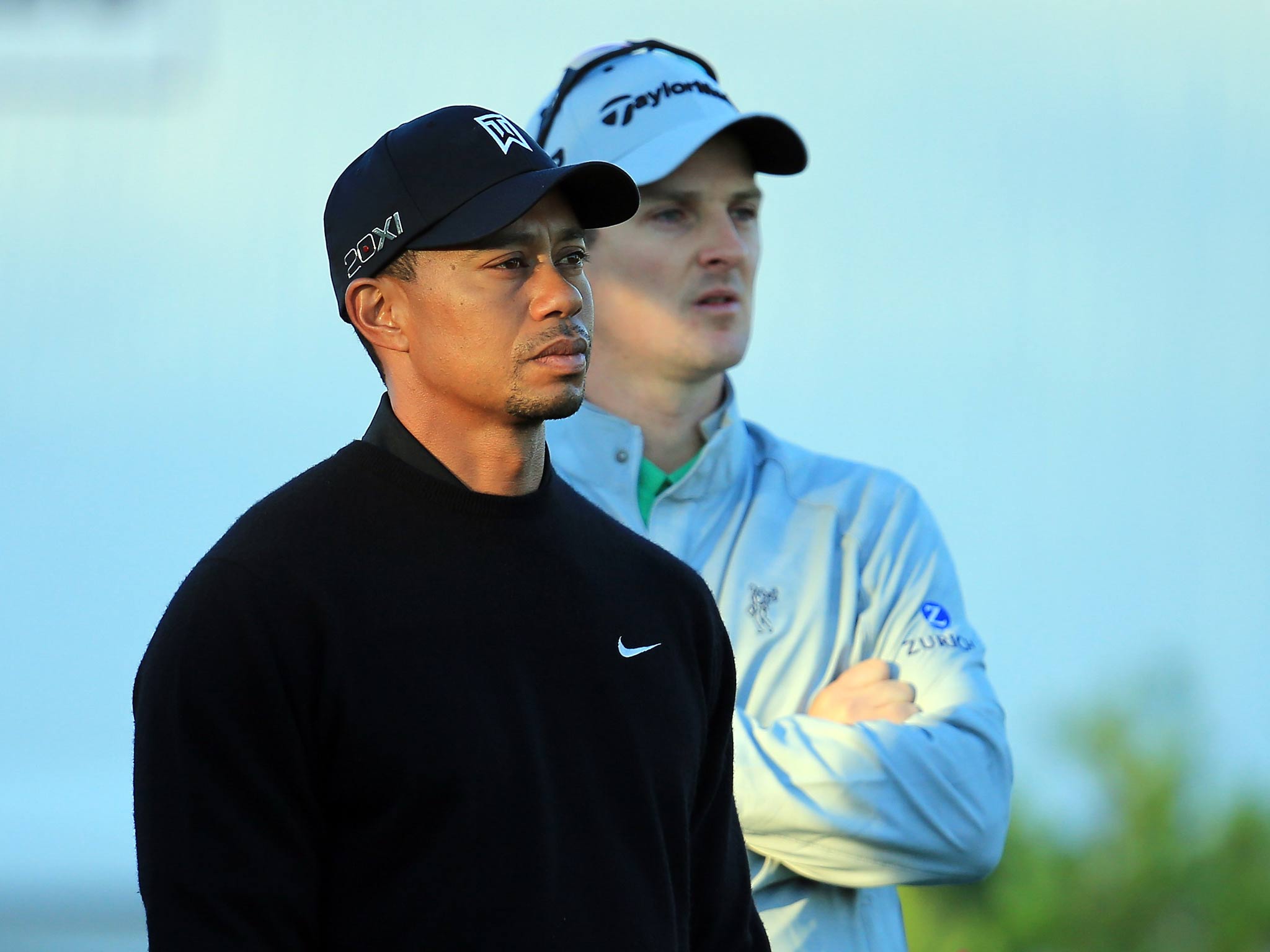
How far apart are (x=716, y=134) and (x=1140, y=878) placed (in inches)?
110

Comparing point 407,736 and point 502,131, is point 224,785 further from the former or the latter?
point 502,131

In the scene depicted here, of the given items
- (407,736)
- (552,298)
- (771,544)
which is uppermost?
(552,298)

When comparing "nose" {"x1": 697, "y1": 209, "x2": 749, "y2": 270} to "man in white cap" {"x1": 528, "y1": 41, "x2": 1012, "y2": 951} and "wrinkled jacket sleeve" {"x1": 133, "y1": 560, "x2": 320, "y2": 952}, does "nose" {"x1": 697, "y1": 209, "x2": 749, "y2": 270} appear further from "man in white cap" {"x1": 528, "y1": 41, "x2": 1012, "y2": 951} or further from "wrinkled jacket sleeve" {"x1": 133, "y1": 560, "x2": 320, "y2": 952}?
"wrinkled jacket sleeve" {"x1": 133, "y1": 560, "x2": 320, "y2": 952}

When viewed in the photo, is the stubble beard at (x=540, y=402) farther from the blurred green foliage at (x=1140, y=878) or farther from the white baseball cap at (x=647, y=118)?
the blurred green foliage at (x=1140, y=878)

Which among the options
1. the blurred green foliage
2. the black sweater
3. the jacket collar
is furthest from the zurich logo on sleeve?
the blurred green foliage

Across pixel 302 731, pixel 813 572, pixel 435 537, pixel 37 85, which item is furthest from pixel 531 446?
pixel 37 85

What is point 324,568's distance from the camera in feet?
4.30

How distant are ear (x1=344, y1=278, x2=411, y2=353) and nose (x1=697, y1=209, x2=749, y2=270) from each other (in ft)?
2.51

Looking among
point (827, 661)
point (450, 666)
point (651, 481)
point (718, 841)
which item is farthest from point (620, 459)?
point (450, 666)

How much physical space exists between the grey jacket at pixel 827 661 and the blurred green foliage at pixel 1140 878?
223 cm

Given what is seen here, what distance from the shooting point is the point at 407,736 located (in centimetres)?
126

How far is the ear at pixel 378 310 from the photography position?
1429 mm

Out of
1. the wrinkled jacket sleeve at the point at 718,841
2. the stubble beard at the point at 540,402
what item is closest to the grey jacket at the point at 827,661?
the wrinkled jacket sleeve at the point at 718,841

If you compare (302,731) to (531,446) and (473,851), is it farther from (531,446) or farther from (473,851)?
(531,446)
